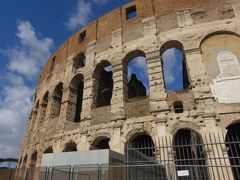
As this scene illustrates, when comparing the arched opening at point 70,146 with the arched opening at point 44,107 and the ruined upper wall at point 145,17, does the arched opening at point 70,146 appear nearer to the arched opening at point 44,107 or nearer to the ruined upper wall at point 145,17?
the arched opening at point 44,107

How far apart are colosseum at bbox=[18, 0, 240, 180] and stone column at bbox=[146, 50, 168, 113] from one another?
42 millimetres

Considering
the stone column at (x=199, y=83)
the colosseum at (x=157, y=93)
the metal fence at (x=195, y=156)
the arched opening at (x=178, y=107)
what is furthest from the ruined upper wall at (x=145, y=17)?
the metal fence at (x=195, y=156)

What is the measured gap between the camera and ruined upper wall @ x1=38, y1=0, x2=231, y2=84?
10.5 metres

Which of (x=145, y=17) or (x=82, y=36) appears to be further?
(x=82, y=36)

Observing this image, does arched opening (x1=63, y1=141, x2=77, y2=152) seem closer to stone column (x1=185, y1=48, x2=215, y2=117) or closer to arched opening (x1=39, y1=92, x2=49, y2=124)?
arched opening (x1=39, y1=92, x2=49, y2=124)

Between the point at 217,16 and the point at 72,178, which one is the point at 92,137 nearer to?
the point at 72,178

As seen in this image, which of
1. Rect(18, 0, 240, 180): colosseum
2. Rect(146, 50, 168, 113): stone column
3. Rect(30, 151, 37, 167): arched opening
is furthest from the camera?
Rect(30, 151, 37, 167): arched opening

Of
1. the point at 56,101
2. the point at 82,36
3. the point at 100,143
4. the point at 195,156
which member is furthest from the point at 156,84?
the point at 82,36

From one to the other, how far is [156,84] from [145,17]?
429cm

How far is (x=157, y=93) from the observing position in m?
9.33

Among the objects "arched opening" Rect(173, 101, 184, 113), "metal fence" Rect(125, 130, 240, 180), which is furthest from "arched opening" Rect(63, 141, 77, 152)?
"arched opening" Rect(173, 101, 184, 113)

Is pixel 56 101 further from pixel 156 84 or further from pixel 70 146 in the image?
pixel 156 84

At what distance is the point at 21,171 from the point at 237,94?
9.37 metres

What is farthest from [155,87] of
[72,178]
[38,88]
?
[38,88]
